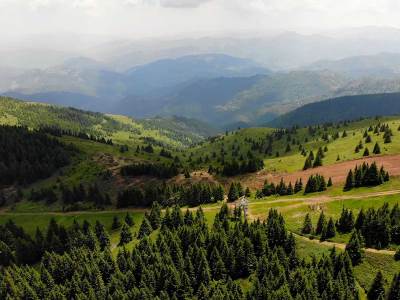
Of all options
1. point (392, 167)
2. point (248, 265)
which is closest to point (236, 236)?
point (248, 265)

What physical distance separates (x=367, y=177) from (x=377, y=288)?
65692 mm

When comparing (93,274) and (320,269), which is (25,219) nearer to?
(93,274)

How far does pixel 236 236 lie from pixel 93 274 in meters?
46.1

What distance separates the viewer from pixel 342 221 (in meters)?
108

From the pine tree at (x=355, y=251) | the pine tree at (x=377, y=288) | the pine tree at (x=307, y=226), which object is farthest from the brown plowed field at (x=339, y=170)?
the pine tree at (x=377, y=288)

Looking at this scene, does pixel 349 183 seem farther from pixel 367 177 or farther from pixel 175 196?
pixel 175 196

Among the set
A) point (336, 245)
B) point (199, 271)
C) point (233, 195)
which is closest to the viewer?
point (336, 245)

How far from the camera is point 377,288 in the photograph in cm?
8388

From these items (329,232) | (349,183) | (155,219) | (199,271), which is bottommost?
(199,271)

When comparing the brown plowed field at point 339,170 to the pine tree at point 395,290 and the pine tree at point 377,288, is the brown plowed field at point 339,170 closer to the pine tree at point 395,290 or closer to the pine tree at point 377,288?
the pine tree at point 377,288

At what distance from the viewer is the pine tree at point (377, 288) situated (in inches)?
3280

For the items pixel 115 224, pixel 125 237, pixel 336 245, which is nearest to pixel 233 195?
pixel 125 237

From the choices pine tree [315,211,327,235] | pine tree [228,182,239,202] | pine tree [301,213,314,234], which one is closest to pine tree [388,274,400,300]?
pine tree [315,211,327,235]

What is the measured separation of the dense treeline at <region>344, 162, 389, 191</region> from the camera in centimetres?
14000
